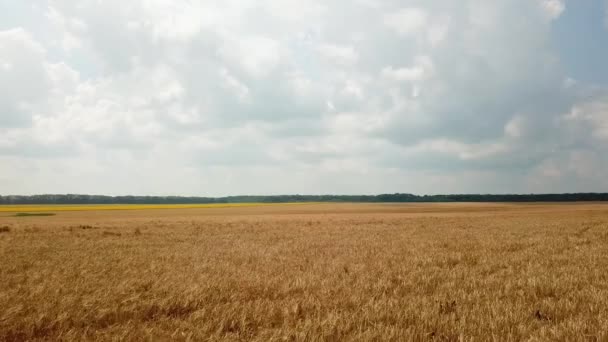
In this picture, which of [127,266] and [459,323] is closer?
[459,323]

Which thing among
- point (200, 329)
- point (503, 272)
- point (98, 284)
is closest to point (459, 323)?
point (200, 329)

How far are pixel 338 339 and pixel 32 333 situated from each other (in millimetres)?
4591

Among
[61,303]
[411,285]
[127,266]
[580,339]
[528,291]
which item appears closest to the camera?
[580,339]

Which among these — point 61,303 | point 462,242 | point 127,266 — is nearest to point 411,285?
point 61,303

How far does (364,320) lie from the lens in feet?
20.6

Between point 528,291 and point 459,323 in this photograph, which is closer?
point 459,323

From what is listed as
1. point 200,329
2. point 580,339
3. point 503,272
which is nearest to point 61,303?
point 200,329

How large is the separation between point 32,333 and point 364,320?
5.08 m

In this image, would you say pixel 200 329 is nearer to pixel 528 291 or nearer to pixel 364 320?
pixel 364 320

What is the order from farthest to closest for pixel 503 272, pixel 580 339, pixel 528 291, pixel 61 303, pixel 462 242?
pixel 462 242 < pixel 503 272 < pixel 528 291 < pixel 61 303 < pixel 580 339

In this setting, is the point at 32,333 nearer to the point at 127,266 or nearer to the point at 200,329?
the point at 200,329

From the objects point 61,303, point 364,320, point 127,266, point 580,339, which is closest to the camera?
point 580,339

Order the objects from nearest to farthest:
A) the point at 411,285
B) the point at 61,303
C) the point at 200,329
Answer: the point at 200,329 < the point at 61,303 < the point at 411,285

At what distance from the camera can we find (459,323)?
6035 mm
